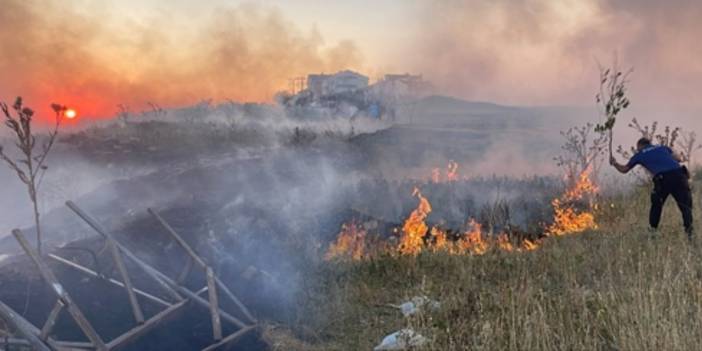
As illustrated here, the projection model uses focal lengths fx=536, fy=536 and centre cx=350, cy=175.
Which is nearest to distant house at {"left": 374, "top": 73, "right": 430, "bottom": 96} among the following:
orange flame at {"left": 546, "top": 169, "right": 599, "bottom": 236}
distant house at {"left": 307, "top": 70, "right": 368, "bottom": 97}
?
distant house at {"left": 307, "top": 70, "right": 368, "bottom": 97}

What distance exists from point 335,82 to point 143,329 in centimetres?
4354

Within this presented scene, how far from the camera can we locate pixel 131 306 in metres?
6.71

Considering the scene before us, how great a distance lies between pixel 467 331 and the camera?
17.9 ft

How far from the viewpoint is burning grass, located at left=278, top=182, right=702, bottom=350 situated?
4.81m

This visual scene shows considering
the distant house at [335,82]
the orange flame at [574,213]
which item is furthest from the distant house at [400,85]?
the orange flame at [574,213]

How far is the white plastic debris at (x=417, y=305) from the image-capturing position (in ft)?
20.0

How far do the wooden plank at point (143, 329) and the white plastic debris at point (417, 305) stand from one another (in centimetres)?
281

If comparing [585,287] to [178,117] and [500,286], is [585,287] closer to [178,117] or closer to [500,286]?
[500,286]

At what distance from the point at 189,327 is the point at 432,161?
2076 centimetres

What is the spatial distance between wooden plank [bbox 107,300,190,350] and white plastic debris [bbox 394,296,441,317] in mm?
2809

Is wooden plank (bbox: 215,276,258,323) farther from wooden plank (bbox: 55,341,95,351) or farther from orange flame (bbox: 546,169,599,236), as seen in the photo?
orange flame (bbox: 546,169,599,236)

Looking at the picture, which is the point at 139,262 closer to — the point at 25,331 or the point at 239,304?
the point at 239,304

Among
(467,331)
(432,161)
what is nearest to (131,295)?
(467,331)

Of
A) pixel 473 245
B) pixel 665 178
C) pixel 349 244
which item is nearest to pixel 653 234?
pixel 665 178
